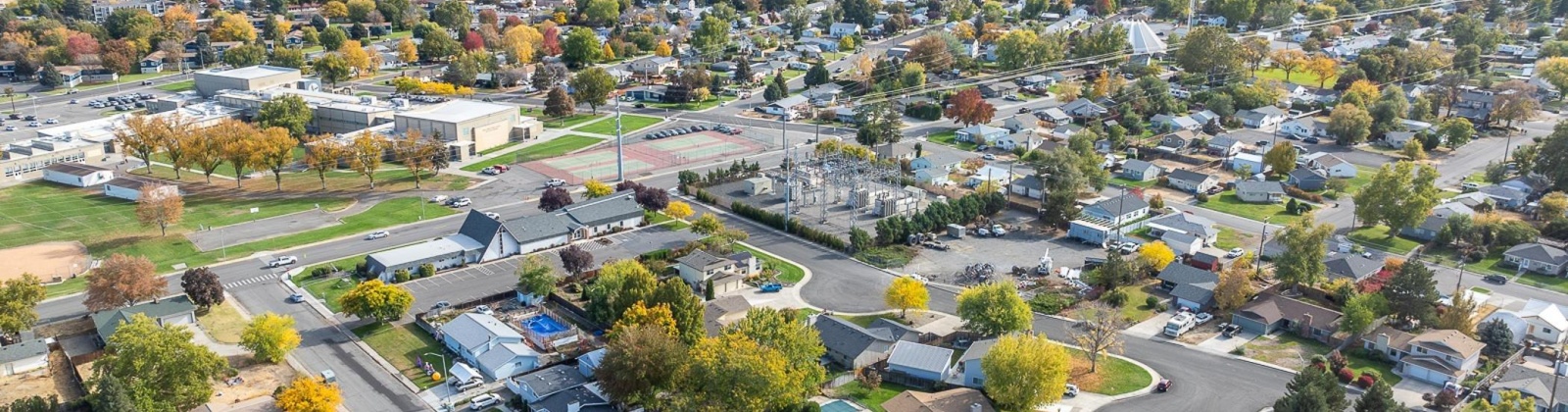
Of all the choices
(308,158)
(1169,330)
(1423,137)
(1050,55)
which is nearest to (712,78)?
(1050,55)

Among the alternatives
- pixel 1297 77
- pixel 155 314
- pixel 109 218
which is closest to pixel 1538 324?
pixel 155 314

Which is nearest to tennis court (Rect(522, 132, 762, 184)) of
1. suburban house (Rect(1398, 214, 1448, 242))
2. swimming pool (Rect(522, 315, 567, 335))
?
swimming pool (Rect(522, 315, 567, 335))

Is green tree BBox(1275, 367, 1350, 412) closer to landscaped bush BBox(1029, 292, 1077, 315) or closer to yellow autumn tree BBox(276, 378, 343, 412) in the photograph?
landscaped bush BBox(1029, 292, 1077, 315)

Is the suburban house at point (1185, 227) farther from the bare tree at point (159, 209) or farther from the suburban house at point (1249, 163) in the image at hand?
the bare tree at point (159, 209)

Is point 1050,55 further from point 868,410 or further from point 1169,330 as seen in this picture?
point 868,410

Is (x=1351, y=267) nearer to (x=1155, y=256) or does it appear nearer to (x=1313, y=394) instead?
(x=1155, y=256)

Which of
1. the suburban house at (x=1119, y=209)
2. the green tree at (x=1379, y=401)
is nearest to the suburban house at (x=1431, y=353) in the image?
the green tree at (x=1379, y=401)
